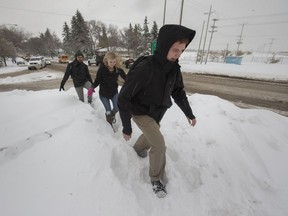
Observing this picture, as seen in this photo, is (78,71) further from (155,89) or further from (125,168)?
(155,89)

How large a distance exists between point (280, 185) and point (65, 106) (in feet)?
13.8

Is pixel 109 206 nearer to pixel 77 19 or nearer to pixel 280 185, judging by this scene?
pixel 280 185

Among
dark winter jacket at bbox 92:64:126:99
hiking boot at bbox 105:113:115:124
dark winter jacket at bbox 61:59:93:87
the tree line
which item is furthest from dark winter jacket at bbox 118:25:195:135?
the tree line

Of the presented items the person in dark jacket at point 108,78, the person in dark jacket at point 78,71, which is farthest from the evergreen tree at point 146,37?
the person in dark jacket at point 108,78

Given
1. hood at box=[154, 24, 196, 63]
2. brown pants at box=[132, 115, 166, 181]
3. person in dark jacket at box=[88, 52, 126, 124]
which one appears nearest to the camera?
hood at box=[154, 24, 196, 63]

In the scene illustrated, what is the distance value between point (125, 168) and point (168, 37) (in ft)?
5.92

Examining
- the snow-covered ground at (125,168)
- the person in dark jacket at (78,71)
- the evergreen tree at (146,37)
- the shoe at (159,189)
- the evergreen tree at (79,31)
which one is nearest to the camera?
the snow-covered ground at (125,168)

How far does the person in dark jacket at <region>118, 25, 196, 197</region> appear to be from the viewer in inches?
66.8

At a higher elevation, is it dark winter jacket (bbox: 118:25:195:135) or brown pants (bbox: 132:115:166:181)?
dark winter jacket (bbox: 118:25:195:135)

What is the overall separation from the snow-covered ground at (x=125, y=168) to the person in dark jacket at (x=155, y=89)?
0.42m

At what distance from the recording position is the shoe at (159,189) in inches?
79.6

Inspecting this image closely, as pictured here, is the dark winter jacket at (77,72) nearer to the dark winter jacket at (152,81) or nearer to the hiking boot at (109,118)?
the hiking boot at (109,118)

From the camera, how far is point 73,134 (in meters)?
2.63

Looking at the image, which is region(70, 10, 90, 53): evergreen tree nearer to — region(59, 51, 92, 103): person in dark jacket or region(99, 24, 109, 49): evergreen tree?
region(99, 24, 109, 49): evergreen tree
